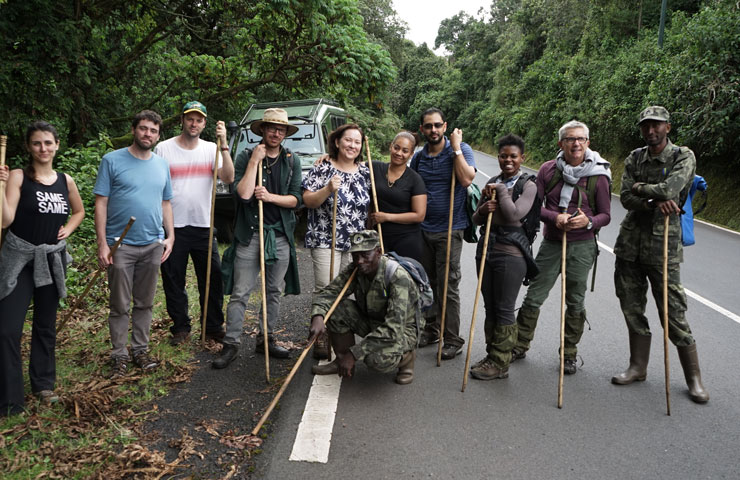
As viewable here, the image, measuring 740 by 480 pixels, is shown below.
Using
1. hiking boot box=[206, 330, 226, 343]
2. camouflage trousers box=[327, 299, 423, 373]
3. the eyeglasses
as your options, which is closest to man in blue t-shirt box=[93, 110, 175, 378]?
hiking boot box=[206, 330, 226, 343]

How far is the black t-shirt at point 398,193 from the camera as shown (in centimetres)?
470

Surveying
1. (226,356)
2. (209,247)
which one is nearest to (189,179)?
(209,247)

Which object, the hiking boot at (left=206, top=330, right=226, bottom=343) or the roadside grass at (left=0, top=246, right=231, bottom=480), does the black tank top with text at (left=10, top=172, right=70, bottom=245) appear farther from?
the hiking boot at (left=206, top=330, right=226, bottom=343)

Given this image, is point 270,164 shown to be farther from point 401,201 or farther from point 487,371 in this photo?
point 487,371

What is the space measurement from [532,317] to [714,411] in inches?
55.5

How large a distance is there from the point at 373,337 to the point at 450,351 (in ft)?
3.46

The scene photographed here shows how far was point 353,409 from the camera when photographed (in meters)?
3.87

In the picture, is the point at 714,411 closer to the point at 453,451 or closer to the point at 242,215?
the point at 453,451

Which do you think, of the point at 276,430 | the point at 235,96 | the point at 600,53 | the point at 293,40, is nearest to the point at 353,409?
the point at 276,430

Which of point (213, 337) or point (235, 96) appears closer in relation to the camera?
point (213, 337)

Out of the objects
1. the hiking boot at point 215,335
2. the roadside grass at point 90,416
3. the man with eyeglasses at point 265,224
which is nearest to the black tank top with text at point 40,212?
the roadside grass at point 90,416

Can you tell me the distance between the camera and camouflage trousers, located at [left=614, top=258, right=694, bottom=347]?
4254mm

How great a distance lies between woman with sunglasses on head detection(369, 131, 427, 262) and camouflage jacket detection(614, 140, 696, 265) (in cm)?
164

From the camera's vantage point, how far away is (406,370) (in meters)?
4.36
